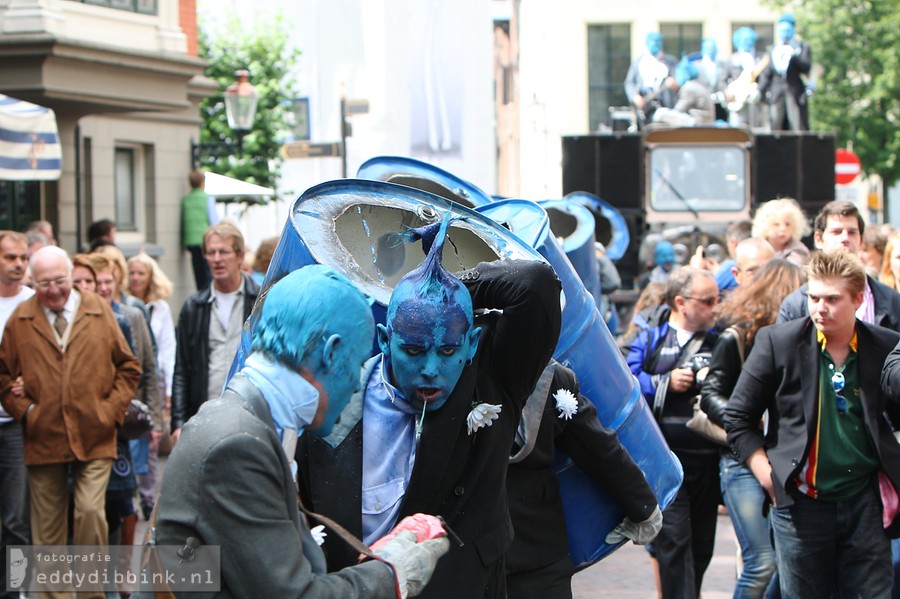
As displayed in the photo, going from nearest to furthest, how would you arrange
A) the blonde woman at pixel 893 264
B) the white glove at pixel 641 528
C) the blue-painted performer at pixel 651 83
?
the white glove at pixel 641 528
the blonde woman at pixel 893 264
the blue-painted performer at pixel 651 83

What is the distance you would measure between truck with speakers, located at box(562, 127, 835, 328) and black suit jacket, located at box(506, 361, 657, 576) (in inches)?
442

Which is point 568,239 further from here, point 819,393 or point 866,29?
point 866,29

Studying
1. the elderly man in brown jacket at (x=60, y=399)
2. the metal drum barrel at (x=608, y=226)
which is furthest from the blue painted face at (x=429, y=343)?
the metal drum barrel at (x=608, y=226)

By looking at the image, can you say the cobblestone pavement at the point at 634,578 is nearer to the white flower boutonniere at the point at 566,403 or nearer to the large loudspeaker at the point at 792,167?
the white flower boutonniere at the point at 566,403

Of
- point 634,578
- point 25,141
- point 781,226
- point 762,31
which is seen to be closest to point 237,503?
point 634,578

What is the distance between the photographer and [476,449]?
3.35 metres

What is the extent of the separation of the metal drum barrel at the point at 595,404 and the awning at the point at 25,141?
726cm

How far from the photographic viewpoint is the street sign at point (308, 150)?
16.7 m

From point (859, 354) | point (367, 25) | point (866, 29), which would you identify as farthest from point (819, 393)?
point (367, 25)

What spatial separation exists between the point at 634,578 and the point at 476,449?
4.63 metres

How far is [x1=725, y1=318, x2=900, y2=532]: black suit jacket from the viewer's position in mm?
5000

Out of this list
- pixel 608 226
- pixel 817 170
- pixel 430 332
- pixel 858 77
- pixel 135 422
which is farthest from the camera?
pixel 858 77

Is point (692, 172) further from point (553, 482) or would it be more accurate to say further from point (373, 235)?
point (373, 235)

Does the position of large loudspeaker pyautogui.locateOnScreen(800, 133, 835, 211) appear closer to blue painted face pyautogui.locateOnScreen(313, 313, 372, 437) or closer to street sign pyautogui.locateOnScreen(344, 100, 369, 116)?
street sign pyautogui.locateOnScreen(344, 100, 369, 116)
